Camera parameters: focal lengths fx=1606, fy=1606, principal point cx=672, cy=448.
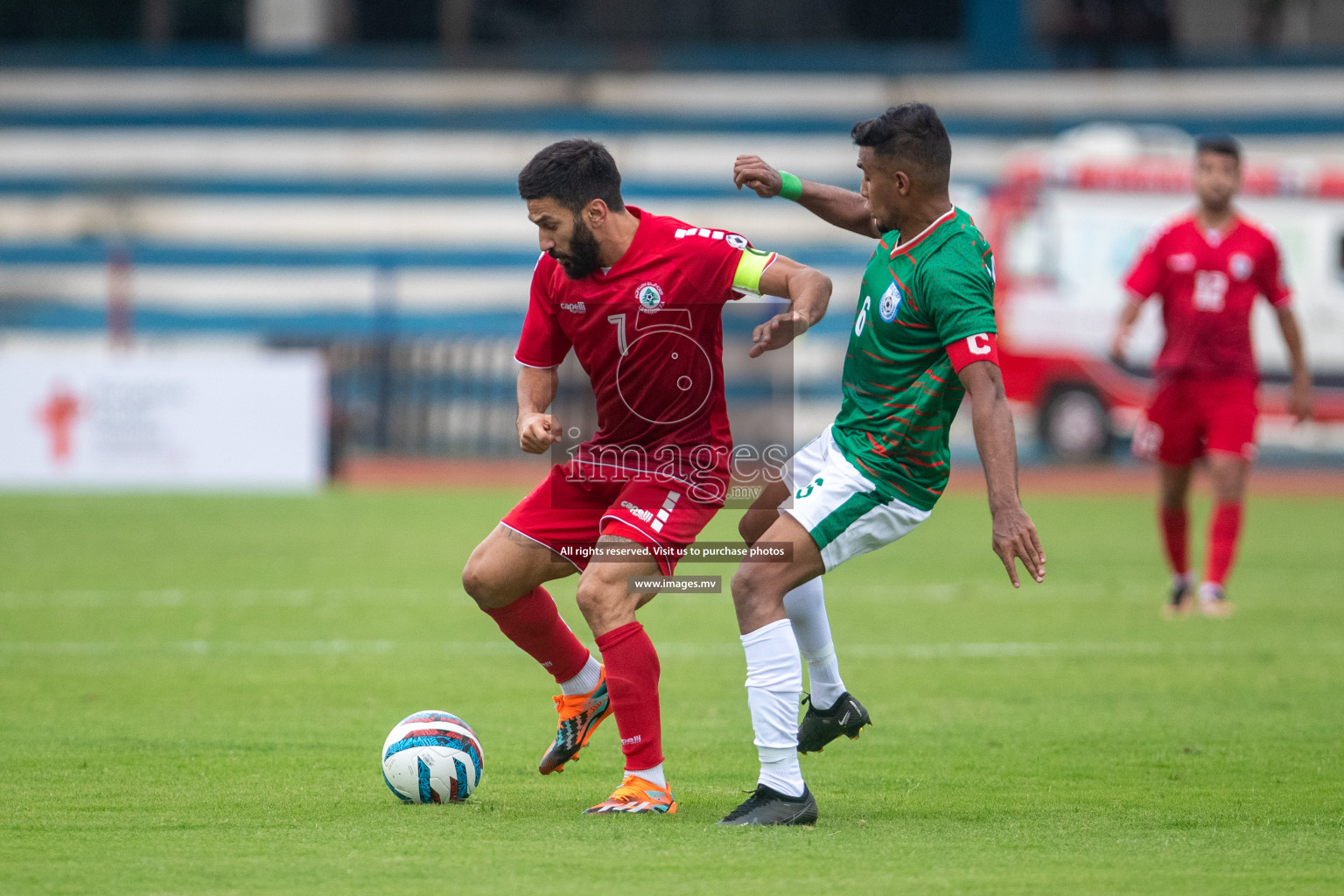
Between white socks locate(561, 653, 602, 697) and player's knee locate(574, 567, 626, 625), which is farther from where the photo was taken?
white socks locate(561, 653, 602, 697)

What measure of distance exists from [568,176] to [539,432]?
0.78 m

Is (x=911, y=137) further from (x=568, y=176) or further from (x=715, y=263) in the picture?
(x=568, y=176)

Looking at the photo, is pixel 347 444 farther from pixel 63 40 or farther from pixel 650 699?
pixel 63 40

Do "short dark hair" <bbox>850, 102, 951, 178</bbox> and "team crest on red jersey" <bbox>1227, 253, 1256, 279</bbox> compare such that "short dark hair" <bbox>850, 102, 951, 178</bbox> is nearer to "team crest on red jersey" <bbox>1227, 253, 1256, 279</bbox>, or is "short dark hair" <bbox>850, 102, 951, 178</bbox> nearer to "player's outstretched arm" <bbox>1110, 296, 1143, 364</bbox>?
"player's outstretched arm" <bbox>1110, 296, 1143, 364</bbox>

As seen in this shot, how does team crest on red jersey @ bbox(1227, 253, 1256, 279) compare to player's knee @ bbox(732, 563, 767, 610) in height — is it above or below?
above

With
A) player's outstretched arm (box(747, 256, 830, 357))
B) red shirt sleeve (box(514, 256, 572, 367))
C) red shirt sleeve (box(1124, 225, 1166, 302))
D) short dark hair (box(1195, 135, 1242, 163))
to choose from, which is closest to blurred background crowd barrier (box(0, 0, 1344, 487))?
red shirt sleeve (box(1124, 225, 1166, 302))

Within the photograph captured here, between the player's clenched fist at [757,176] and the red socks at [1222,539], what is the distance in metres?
4.93

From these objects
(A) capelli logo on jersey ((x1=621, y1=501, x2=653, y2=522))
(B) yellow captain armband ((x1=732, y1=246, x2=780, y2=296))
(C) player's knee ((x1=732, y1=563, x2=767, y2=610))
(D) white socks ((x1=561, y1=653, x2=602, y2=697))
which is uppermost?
(B) yellow captain armband ((x1=732, y1=246, x2=780, y2=296))

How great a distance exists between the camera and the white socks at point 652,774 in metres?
4.66

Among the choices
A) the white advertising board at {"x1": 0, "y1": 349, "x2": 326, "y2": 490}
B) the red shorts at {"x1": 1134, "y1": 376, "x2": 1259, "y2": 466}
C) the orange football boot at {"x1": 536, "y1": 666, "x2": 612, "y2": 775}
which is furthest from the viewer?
the white advertising board at {"x1": 0, "y1": 349, "x2": 326, "y2": 490}

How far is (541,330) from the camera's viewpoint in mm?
5086

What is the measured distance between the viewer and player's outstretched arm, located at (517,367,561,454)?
15.0 ft

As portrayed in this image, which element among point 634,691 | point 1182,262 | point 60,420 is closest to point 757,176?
point 634,691

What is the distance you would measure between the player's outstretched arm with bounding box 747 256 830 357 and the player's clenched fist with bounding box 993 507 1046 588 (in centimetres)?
75
